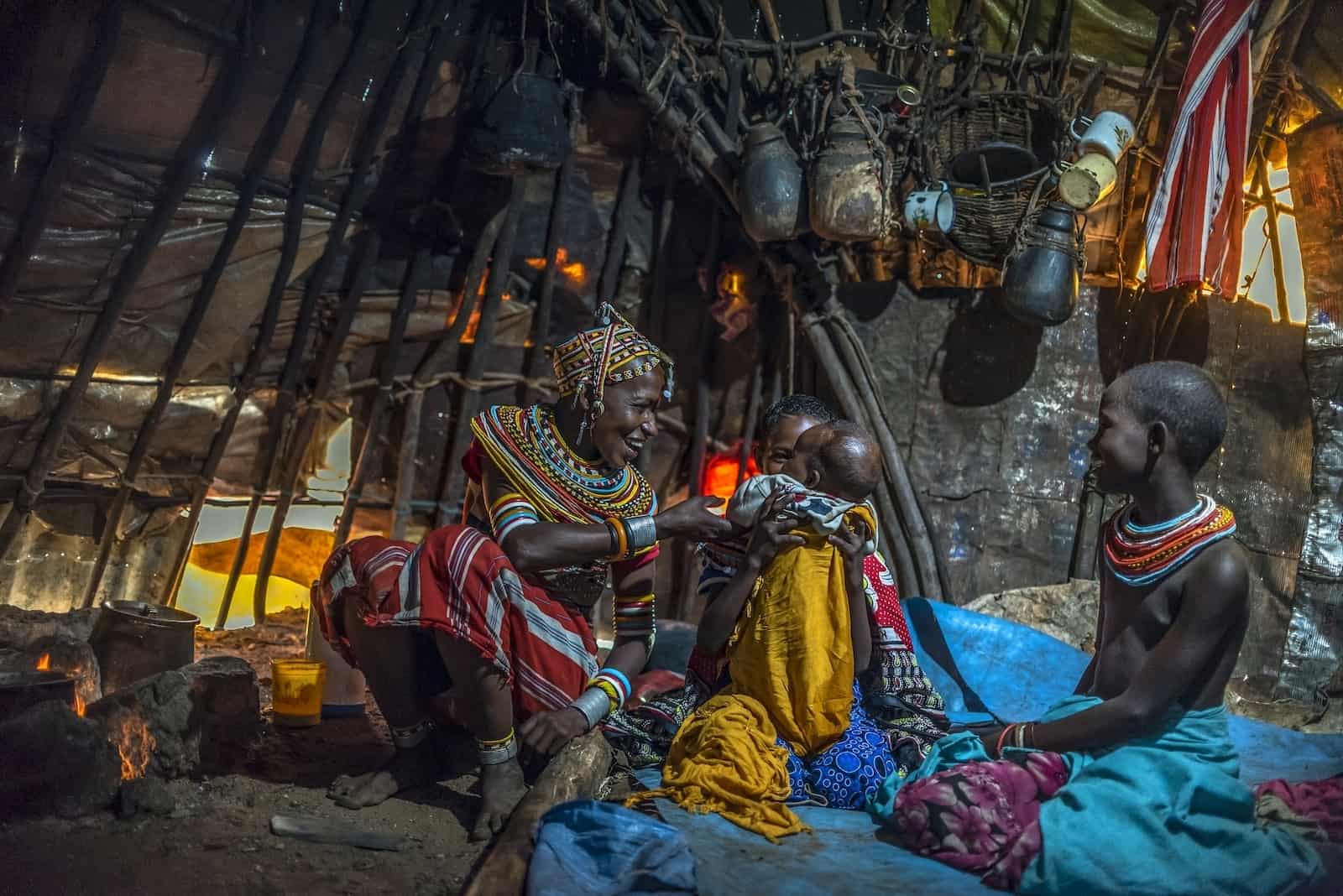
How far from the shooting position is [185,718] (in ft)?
9.78

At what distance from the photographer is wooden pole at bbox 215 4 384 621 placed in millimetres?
4578

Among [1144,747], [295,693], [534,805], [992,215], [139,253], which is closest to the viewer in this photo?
[1144,747]

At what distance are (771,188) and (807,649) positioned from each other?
254cm

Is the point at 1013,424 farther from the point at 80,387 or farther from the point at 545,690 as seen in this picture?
the point at 80,387

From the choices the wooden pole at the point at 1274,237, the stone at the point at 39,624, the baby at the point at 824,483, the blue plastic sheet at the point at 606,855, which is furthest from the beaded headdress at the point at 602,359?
the wooden pole at the point at 1274,237

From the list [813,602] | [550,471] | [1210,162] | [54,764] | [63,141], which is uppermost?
[1210,162]

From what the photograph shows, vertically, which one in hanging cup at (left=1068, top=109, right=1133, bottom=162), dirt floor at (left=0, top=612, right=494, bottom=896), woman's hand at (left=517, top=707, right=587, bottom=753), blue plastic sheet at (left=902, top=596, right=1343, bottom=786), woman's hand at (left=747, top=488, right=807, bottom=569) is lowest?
dirt floor at (left=0, top=612, right=494, bottom=896)

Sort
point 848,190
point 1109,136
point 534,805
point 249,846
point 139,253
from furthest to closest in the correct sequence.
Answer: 1. point 1109,136
2. point 848,190
3. point 139,253
4. point 249,846
5. point 534,805

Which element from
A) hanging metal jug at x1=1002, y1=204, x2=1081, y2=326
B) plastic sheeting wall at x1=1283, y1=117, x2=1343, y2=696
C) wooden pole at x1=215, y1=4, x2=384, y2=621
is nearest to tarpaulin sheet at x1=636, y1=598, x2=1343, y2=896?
hanging metal jug at x1=1002, y1=204, x2=1081, y2=326

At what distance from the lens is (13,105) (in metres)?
3.93

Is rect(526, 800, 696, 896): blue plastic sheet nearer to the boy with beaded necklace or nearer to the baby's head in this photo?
the boy with beaded necklace

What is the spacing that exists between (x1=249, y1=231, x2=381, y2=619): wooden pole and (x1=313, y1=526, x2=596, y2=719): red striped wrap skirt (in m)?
2.19

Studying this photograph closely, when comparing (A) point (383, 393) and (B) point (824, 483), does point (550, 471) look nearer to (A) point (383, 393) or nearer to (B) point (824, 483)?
(B) point (824, 483)

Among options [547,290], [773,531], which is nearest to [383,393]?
[547,290]
